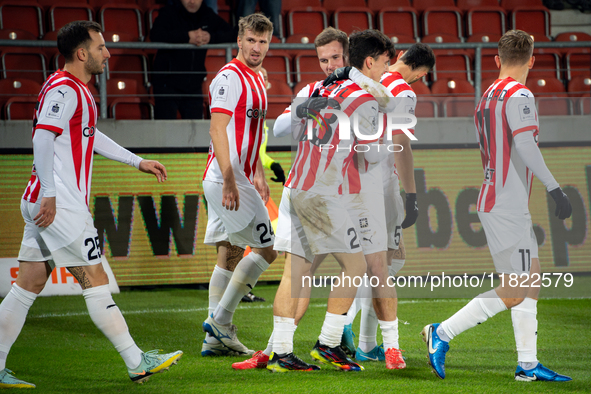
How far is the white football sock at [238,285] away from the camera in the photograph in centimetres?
420

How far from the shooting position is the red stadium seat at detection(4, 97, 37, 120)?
7648 millimetres

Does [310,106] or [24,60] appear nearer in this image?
[310,106]

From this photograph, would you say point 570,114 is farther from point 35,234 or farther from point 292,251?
point 35,234

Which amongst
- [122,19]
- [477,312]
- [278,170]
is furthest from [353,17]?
[477,312]

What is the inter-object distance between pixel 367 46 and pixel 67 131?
5.67 feet

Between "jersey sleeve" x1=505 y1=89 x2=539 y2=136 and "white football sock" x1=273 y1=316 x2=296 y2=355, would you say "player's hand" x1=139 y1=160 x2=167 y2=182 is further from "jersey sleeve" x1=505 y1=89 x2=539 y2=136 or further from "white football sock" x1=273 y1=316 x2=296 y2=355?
"jersey sleeve" x1=505 y1=89 x2=539 y2=136

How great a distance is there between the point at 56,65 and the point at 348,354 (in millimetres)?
5889

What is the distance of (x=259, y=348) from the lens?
4.54m

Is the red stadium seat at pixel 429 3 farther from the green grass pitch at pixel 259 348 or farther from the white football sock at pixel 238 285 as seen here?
the white football sock at pixel 238 285

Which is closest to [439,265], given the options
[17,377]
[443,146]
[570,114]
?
[443,146]

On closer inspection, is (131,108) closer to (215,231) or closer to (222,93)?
(215,231)

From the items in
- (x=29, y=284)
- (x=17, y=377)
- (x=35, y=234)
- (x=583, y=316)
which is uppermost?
(x=35, y=234)

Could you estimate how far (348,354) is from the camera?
169 inches

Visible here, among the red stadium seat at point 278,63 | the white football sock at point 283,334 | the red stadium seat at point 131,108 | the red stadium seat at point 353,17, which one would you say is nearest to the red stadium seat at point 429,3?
the red stadium seat at point 353,17
